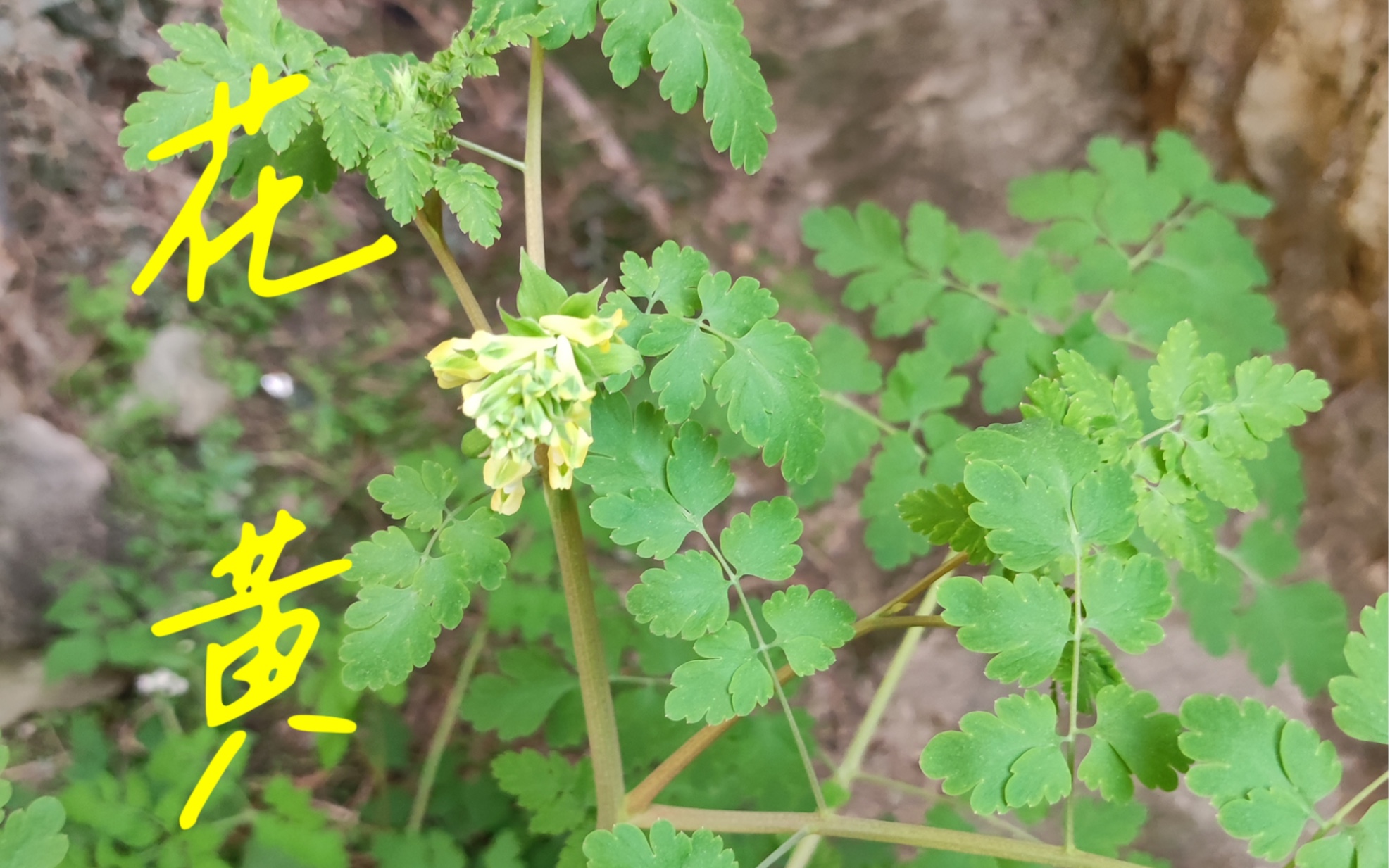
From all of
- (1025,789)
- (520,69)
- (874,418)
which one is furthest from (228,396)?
(1025,789)

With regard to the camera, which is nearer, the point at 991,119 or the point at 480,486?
the point at 480,486

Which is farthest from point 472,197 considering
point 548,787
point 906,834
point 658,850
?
point 548,787

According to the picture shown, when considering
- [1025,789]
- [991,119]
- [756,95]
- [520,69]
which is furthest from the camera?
[991,119]

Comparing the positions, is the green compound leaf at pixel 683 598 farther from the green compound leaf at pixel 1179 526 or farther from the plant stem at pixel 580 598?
the green compound leaf at pixel 1179 526

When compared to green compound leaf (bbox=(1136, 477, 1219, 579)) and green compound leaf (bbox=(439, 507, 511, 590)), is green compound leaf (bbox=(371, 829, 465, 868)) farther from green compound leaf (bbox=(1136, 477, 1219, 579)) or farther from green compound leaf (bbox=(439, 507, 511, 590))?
green compound leaf (bbox=(1136, 477, 1219, 579))

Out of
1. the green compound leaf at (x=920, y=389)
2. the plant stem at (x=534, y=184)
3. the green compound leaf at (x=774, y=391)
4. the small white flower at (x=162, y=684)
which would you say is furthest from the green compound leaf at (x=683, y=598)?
the small white flower at (x=162, y=684)

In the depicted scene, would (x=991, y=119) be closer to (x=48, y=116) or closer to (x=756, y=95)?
(x=756, y=95)

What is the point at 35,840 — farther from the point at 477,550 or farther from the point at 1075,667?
the point at 1075,667
